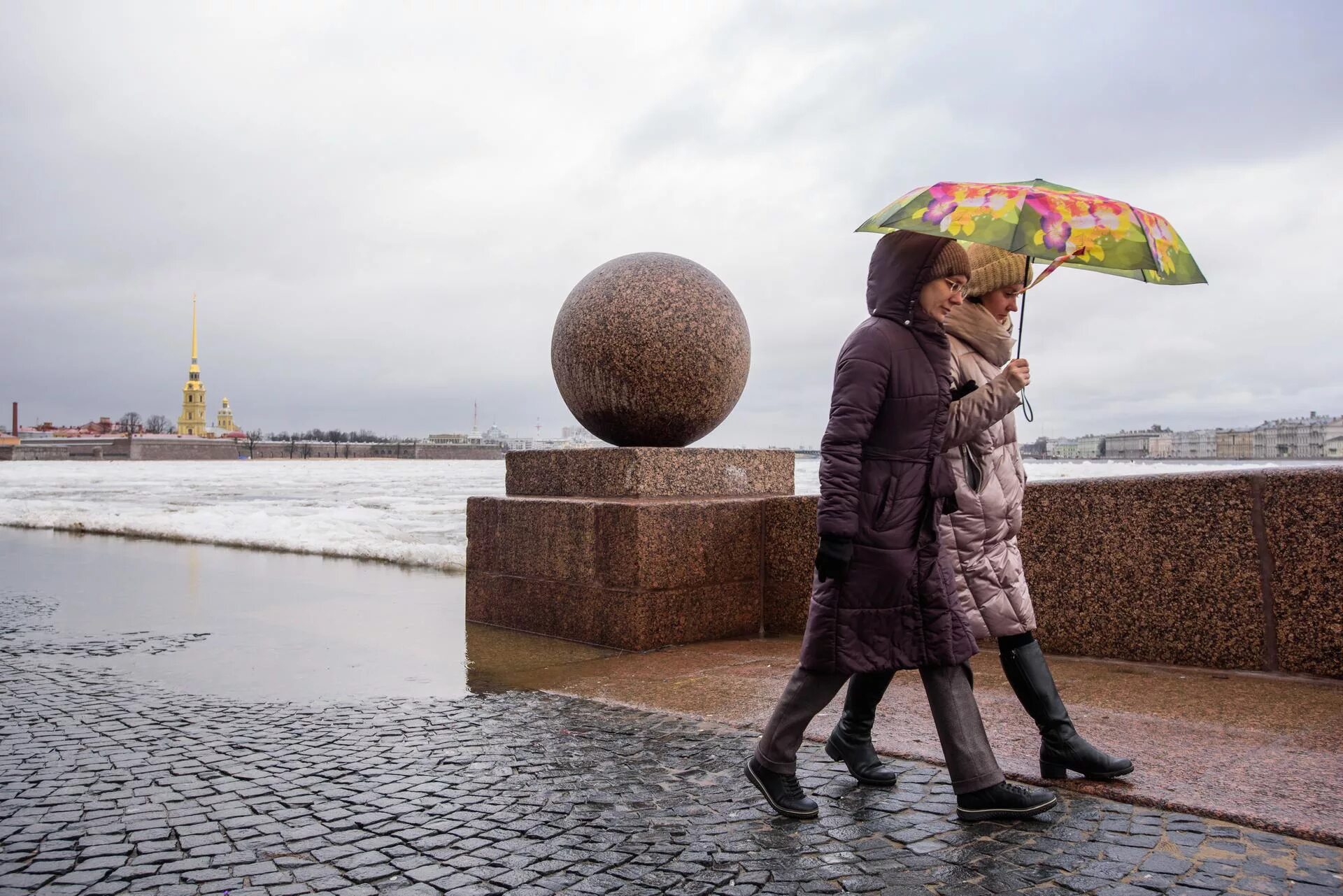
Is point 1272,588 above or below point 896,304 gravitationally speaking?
below

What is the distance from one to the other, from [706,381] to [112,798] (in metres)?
4.27

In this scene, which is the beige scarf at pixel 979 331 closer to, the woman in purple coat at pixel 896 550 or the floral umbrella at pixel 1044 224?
the floral umbrella at pixel 1044 224

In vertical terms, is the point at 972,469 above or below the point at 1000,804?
above

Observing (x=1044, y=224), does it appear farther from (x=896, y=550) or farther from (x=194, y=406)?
(x=194, y=406)

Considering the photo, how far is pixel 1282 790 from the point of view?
324 cm

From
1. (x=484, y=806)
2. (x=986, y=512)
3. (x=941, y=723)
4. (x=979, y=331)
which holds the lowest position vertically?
(x=484, y=806)

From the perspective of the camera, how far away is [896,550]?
3121mm

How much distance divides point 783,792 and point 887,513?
93 cm

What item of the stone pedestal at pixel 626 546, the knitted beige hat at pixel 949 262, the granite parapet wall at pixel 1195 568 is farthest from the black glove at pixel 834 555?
the stone pedestal at pixel 626 546

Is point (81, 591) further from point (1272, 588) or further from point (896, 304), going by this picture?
point (1272, 588)

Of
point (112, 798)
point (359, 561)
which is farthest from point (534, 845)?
point (359, 561)

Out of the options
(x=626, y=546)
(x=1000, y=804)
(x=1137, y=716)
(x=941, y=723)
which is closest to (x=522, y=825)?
(x=941, y=723)

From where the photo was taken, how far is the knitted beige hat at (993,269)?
3.49 metres

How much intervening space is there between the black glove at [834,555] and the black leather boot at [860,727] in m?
0.62
